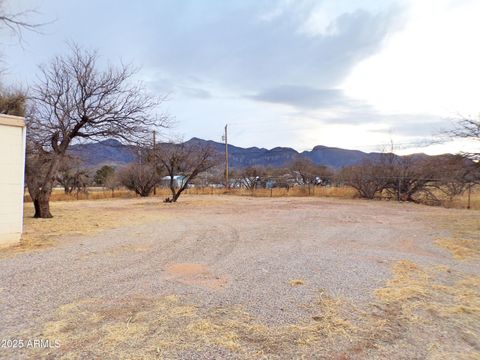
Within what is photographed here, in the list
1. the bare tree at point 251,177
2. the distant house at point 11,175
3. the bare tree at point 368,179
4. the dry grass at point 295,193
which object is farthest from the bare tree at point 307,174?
the distant house at point 11,175

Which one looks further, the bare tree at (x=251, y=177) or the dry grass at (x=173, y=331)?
the bare tree at (x=251, y=177)

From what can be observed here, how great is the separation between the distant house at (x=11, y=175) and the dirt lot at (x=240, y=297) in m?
0.50

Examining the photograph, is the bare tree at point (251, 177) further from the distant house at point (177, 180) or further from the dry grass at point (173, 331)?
the dry grass at point (173, 331)

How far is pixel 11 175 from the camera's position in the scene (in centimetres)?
711

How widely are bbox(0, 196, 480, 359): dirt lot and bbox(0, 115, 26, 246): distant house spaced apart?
497mm

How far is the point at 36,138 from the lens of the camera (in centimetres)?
1249

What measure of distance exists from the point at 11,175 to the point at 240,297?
215 inches

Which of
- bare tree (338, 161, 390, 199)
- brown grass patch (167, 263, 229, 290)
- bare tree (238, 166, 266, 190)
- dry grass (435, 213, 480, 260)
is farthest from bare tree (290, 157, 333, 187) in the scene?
brown grass patch (167, 263, 229, 290)

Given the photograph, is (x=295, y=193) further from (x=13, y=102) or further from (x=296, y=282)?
(x=296, y=282)

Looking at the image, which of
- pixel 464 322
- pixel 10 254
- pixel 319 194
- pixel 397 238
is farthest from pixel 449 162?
pixel 319 194

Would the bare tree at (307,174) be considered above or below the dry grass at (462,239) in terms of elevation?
above

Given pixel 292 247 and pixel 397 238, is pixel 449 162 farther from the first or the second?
pixel 292 247

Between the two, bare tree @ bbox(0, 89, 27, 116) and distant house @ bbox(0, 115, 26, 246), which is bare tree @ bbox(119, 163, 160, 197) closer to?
bare tree @ bbox(0, 89, 27, 116)

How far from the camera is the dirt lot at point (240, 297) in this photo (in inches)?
121
